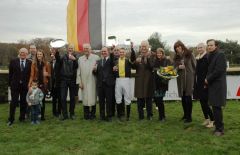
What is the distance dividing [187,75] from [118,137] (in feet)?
8.42

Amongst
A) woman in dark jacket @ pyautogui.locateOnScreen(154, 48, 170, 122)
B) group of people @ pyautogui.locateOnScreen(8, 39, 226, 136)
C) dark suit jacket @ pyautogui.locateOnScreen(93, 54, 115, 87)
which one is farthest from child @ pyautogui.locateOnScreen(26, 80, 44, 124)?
woman in dark jacket @ pyautogui.locateOnScreen(154, 48, 170, 122)

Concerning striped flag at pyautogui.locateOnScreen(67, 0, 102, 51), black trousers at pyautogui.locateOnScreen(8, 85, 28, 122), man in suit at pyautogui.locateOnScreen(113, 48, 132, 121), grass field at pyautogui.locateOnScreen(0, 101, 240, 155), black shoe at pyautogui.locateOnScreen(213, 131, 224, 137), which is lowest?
grass field at pyautogui.locateOnScreen(0, 101, 240, 155)

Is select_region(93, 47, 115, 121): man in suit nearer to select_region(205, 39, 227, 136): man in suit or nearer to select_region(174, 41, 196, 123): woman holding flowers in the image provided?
select_region(174, 41, 196, 123): woman holding flowers

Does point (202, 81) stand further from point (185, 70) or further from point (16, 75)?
point (16, 75)

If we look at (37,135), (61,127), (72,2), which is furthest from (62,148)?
(72,2)

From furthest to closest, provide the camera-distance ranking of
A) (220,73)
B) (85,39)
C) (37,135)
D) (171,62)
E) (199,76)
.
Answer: (85,39) < (171,62) < (199,76) < (37,135) < (220,73)

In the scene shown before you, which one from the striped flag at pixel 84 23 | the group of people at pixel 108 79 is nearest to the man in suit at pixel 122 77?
the group of people at pixel 108 79

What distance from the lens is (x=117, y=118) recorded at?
9.56 m

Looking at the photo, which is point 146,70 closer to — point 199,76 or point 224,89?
point 199,76

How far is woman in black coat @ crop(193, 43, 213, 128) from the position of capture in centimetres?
810

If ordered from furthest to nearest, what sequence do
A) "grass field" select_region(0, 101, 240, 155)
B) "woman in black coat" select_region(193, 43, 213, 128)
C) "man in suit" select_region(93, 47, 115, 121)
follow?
"man in suit" select_region(93, 47, 115, 121)
"woman in black coat" select_region(193, 43, 213, 128)
"grass field" select_region(0, 101, 240, 155)

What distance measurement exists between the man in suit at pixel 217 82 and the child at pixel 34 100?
4.23 m

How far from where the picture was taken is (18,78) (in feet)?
29.8

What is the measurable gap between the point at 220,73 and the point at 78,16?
6530 mm
